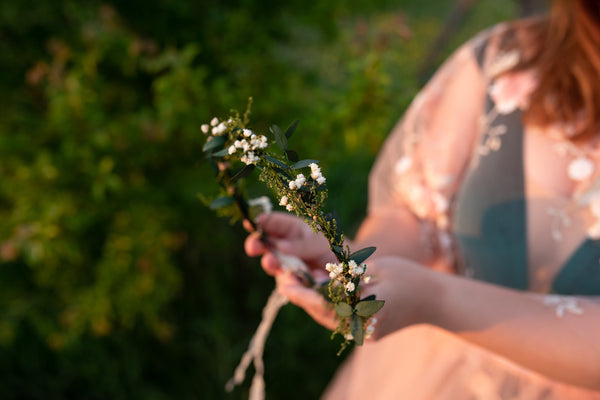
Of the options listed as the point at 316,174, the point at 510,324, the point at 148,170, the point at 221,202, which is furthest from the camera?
the point at 148,170

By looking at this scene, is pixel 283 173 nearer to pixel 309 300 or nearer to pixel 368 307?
pixel 368 307

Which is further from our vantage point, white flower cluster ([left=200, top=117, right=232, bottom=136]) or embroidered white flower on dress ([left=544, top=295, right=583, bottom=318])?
embroidered white flower on dress ([left=544, top=295, right=583, bottom=318])

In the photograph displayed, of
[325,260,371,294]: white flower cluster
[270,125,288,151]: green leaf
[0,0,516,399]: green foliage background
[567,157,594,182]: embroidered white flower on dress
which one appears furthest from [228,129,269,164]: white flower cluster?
[0,0,516,399]: green foliage background

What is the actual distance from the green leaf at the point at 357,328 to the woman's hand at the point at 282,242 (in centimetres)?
21

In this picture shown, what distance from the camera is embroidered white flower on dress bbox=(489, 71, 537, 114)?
1021 mm

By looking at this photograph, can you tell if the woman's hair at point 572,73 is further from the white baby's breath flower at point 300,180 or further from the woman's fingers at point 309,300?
the white baby's breath flower at point 300,180

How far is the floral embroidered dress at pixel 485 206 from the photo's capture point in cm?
87

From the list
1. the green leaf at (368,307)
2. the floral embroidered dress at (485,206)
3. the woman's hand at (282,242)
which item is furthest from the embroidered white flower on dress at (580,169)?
the green leaf at (368,307)

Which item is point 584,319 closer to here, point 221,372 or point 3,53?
point 221,372

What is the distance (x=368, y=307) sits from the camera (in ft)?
1.46

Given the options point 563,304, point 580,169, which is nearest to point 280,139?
point 563,304

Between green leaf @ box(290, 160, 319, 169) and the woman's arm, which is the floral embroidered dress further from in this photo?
green leaf @ box(290, 160, 319, 169)

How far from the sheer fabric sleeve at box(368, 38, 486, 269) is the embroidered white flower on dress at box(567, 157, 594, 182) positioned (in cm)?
23

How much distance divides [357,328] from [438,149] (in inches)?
30.5
